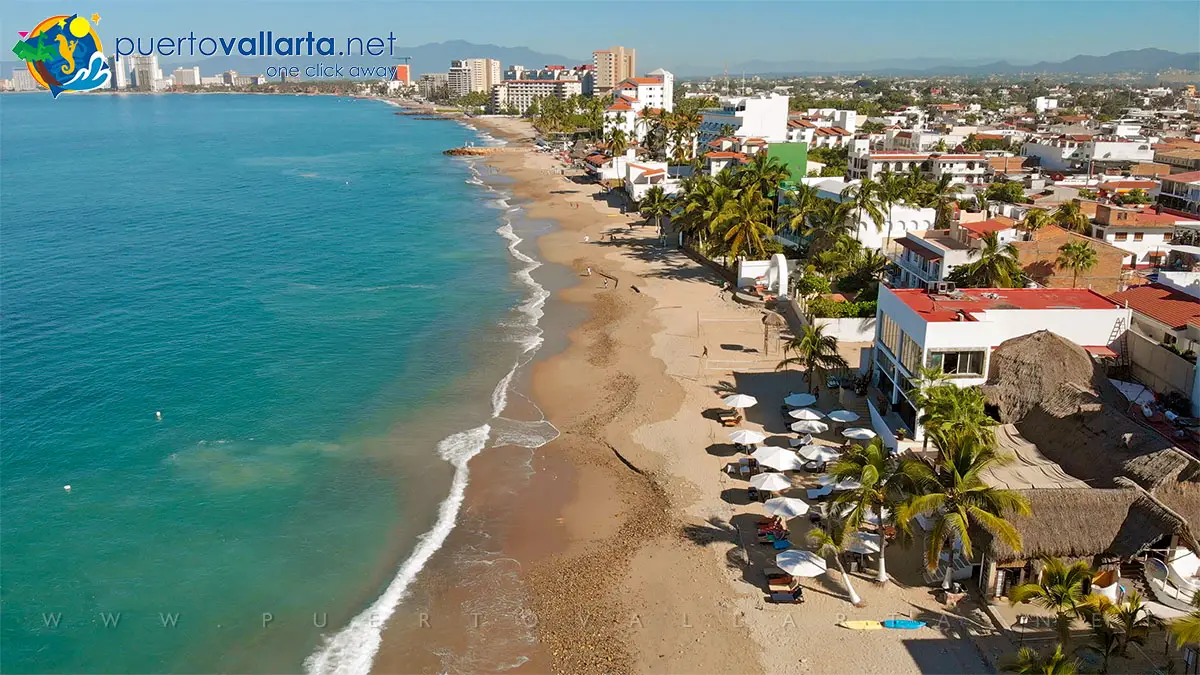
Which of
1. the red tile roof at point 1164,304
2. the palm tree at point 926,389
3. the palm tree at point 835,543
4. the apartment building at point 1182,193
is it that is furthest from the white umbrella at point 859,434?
the apartment building at point 1182,193

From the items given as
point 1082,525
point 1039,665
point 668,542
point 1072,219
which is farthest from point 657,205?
point 1039,665

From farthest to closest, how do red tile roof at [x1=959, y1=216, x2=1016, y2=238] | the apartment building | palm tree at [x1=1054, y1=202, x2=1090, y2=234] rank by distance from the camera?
the apartment building
palm tree at [x1=1054, y1=202, x2=1090, y2=234]
red tile roof at [x1=959, y1=216, x2=1016, y2=238]

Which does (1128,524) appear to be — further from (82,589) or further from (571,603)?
(82,589)

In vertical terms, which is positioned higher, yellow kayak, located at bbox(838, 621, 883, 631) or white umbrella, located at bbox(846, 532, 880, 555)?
white umbrella, located at bbox(846, 532, 880, 555)

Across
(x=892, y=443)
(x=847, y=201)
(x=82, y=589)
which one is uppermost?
(x=847, y=201)

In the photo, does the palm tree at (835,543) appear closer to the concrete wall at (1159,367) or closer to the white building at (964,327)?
the white building at (964,327)

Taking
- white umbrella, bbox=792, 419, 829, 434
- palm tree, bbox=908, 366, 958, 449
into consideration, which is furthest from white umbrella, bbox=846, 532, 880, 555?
white umbrella, bbox=792, 419, 829, 434

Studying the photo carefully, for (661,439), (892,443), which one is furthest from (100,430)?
(892,443)

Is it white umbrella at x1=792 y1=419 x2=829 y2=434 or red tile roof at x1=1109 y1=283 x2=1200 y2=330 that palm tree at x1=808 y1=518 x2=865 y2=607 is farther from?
red tile roof at x1=1109 y1=283 x2=1200 y2=330
